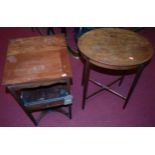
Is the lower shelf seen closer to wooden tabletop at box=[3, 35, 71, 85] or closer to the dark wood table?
the dark wood table

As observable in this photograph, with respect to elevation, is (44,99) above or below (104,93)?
above

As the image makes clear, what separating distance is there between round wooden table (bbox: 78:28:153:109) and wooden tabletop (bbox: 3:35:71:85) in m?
0.18

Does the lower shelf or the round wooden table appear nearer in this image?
the round wooden table

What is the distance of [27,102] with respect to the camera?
127 cm

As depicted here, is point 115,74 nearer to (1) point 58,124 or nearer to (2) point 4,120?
(1) point 58,124

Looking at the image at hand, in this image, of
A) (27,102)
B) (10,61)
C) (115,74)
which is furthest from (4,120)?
(115,74)

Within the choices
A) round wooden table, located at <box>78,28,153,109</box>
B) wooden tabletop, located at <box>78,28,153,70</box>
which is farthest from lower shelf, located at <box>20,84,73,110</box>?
wooden tabletop, located at <box>78,28,153,70</box>

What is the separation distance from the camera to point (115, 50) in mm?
1248

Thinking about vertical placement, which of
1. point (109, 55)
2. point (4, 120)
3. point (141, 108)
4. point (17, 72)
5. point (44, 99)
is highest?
point (109, 55)

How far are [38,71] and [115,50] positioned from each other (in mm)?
612

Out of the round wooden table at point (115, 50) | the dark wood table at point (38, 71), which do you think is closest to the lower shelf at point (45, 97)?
the dark wood table at point (38, 71)

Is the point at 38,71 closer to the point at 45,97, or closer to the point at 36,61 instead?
the point at 36,61

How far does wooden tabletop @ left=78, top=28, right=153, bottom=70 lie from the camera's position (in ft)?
3.75

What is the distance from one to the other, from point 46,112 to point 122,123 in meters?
0.77
